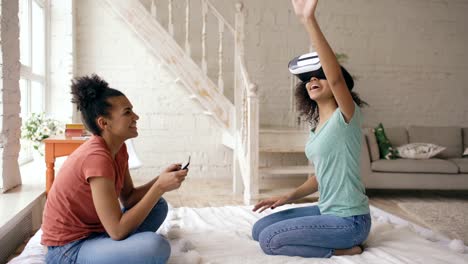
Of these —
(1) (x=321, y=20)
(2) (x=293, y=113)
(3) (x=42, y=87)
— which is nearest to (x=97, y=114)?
(3) (x=42, y=87)

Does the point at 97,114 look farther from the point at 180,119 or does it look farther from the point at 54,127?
the point at 180,119

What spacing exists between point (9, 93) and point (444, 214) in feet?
12.1

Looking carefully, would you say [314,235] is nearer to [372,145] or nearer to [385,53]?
[372,145]

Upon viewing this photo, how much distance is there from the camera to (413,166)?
15.1 ft

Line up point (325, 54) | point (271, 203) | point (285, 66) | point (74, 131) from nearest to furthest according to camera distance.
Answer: point (325, 54) < point (271, 203) < point (74, 131) < point (285, 66)

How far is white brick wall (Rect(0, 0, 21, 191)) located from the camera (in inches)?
102

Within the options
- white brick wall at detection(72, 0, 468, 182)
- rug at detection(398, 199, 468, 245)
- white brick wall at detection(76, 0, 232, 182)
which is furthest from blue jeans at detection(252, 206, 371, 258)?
white brick wall at detection(72, 0, 468, 182)

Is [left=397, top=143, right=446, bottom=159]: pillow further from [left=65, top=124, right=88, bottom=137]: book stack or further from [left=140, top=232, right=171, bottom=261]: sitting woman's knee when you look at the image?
[left=140, top=232, right=171, bottom=261]: sitting woman's knee

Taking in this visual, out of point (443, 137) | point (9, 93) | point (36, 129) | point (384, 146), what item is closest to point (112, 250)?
point (9, 93)

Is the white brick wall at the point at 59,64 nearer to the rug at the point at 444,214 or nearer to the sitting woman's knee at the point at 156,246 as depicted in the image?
the sitting woman's knee at the point at 156,246

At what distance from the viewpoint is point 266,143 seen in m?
4.84

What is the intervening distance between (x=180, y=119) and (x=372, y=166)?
246 centimetres

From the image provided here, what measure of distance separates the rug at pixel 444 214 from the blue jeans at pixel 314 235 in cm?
155

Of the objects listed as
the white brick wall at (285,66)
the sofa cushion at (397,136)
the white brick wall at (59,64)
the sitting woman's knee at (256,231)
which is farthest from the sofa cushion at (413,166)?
the white brick wall at (59,64)
